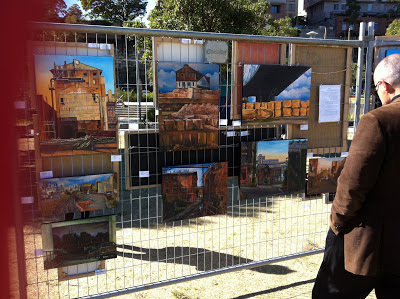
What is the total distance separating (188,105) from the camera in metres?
2.79

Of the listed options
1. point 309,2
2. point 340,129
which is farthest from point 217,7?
point 309,2

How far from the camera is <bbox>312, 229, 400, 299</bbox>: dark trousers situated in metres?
2.18

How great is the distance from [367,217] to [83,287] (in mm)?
2755

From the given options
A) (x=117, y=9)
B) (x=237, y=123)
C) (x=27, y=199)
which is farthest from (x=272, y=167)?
(x=117, y=9)

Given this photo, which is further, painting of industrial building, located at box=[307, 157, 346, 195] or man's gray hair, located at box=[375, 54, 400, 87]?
painting of industrial building, located at box=[307, 157, 346, 195]

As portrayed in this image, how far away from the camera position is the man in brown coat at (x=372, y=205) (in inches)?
75.9

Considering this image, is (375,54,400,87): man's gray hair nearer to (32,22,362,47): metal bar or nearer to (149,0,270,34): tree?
(32,22,362,47): metal bar

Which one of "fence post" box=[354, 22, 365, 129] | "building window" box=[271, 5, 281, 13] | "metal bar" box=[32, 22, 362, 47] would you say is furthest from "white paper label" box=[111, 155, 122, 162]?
"building window" box=[271, 5, 281, 13]

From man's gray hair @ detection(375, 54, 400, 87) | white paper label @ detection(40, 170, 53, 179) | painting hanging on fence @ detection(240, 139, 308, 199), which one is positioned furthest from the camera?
painting hanging on fence @ detection(240, 139, 308, 199)

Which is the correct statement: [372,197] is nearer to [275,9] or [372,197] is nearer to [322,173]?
[322,173]

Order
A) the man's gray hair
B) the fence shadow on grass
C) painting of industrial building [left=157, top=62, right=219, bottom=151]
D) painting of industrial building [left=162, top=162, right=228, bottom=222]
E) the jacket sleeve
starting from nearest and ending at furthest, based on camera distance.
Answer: the jacket sleeve → the man's gray hair → painting of industrial building [left=157, top=62, right=219, bottom=151] → painting of industrial building [left=162, top=162, right=228, bottom=222] → the fence shadow on grass

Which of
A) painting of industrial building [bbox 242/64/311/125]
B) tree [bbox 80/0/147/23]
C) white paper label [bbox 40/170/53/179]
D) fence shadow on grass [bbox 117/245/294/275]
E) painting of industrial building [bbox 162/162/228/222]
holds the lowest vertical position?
fence shadow on grass [bbox 117/245/294/275]

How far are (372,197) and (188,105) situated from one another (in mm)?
1470

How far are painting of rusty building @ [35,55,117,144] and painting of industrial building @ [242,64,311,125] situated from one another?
1.16 meters
